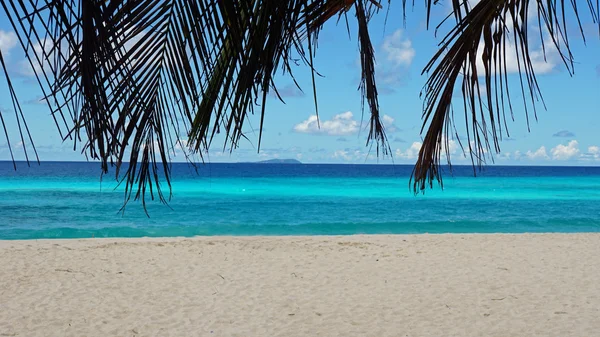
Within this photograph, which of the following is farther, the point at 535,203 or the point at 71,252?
the point at 535,203

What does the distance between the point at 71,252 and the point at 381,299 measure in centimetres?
535

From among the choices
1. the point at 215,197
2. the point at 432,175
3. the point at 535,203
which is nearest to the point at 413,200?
the point at 535,203

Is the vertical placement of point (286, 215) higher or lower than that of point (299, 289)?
lower

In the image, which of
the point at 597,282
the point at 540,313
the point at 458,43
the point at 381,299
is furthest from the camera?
the point at 597,282

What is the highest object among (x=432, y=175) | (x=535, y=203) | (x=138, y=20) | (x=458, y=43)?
(x=458, y=43)

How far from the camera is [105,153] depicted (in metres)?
0.77

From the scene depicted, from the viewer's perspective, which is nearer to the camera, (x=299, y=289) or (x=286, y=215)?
(x=299, y=289)

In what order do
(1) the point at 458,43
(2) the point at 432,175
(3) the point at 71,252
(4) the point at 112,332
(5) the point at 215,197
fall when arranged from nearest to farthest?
(1) the point at 458,43
(2) the point at 432,175
(4) the point at 112,332
(3) the point at 71,252
(5) the point at 215,197

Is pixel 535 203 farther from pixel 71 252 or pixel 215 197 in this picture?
pixel 71 252

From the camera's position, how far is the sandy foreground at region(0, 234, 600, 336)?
216 inches

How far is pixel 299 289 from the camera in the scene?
696 centimetres

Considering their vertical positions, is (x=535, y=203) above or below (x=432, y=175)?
below

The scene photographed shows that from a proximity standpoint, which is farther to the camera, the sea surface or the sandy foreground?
the sea surface

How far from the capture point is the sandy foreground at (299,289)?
5496 millimetres
